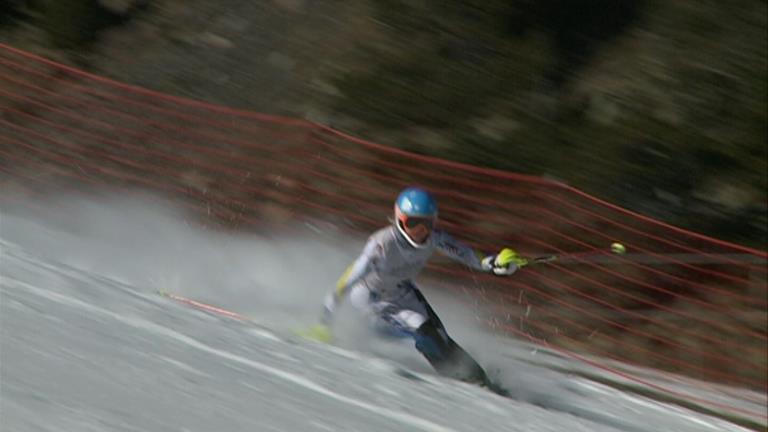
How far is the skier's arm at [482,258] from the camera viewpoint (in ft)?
27.9

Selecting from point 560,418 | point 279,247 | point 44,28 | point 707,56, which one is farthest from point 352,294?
point 44,28

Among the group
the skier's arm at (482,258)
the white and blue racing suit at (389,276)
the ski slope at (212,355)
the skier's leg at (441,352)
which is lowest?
the ski slope at (212,355)

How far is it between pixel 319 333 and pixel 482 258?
1119 mm

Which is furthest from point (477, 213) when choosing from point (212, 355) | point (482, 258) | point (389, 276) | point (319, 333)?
point (212, 355)

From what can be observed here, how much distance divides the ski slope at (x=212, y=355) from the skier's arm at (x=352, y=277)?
250mm

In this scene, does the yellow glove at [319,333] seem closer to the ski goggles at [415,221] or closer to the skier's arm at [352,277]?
the skier's arm at [352,277]

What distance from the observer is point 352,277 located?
29.0 ft

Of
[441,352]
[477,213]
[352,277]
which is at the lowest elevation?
[441,352]

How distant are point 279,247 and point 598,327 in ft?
9.65

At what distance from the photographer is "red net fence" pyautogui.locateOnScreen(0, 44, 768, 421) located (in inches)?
485

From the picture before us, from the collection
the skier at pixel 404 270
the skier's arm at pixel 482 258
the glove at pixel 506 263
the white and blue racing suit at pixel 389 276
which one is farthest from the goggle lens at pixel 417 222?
the glove at pixel 506 263

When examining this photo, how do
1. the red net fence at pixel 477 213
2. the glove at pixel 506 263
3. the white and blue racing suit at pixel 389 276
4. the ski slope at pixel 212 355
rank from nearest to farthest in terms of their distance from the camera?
the ski slope at pixel 212 355 < the glove at pixel 506 263 < the white and blue racing suit at pixel 389 276 < the red net fence at pixel 477 213

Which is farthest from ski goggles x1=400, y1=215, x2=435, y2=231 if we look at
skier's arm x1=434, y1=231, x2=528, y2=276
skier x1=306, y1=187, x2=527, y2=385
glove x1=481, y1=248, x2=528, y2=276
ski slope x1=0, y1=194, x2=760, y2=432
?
ski slope x1=0, y1=194, x2=760, y2=432

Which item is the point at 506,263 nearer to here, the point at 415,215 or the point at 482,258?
the point at 482,258
